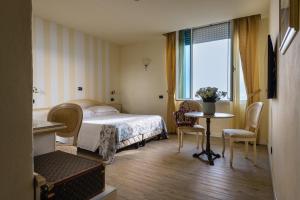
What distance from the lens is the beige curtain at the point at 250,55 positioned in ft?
13.7

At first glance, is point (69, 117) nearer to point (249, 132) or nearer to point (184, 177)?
point (184, 177)

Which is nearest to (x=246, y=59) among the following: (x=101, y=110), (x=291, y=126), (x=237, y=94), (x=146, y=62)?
(x=237, y=94)

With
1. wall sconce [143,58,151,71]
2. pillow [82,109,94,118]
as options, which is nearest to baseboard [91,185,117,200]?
pillow [82,109,94,118]

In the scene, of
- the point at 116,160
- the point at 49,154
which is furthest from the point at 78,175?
the point at 116,160

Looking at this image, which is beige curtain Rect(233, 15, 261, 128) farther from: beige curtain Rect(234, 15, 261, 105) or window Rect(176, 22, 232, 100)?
window Rect(176, 22, 232, 100)

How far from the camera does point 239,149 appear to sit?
3.91 m

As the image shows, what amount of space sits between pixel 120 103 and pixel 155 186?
426cm

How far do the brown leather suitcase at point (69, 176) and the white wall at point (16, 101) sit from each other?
0.09 m

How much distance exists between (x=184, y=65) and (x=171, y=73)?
39 centimetres

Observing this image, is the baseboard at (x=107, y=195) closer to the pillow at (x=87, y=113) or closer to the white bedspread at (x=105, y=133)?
the white bedspread at (x=105, y=133)

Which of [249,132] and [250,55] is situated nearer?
[249,132]

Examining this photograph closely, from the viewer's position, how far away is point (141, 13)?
3986 mm

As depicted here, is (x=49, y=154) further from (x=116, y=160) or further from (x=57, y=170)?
(x=116, y=160)

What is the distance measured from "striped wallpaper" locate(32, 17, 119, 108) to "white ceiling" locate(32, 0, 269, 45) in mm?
332
